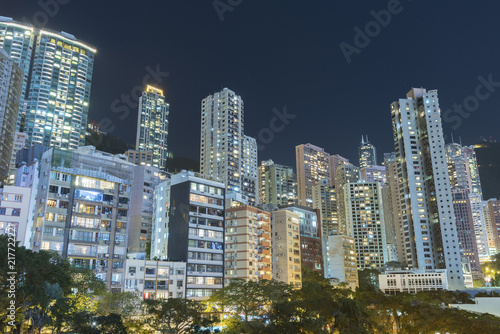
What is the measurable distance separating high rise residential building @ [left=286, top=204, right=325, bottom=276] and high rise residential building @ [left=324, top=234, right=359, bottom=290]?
59.7 ft

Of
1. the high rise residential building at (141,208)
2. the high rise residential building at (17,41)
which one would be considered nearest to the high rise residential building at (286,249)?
the high rise residential building at (141,208)

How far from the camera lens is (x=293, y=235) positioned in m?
120

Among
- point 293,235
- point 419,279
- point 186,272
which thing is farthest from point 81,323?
point 419,279

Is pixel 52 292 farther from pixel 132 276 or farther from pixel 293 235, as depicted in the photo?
pixel 293 235

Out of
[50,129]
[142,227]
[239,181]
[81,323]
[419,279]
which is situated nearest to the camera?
[81,323]

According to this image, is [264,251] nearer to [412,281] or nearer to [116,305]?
[116,305]

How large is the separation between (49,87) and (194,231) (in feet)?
466

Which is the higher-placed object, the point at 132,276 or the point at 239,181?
the point at 239,181

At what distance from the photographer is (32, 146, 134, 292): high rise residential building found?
69062 mm

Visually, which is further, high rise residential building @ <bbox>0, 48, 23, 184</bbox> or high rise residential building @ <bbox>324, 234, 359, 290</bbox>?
high rise residential building @ <bbox>324, 234, 359, 290</bbox>

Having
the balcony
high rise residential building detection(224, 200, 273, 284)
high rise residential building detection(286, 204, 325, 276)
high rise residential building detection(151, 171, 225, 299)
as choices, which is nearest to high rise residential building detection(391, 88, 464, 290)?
high rise residential building detection(286, 204, 325, 276)

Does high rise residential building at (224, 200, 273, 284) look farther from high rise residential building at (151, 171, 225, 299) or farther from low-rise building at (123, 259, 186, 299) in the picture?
low-rise building at (123, 259, 186, 299)

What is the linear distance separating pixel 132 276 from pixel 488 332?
53.0m

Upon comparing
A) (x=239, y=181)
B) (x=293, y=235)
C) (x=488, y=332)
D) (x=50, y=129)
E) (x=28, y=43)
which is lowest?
(x=488, y=332)
